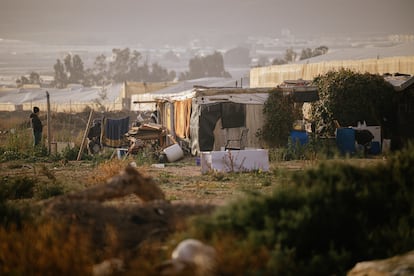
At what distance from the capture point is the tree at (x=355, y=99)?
24531 millimetres

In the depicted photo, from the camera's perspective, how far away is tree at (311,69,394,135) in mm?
24531

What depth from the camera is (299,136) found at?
2388 centimetres

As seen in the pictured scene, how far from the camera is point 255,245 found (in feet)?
28.8

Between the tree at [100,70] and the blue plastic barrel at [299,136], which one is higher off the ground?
the tree at [100,70]

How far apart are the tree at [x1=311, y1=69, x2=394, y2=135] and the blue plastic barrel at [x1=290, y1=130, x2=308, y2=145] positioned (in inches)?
59.5

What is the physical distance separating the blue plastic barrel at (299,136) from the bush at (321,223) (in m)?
13.3

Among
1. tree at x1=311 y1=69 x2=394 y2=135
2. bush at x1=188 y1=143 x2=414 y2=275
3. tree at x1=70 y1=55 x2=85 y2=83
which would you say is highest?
tree at x1=70 y1=55 x2=85 y2=83

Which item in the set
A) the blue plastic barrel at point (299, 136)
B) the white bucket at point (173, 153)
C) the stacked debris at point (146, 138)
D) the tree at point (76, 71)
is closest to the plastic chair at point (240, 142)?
the blue plastic barrel at point (299, 136)

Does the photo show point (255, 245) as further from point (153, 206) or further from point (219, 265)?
point (153, 206)

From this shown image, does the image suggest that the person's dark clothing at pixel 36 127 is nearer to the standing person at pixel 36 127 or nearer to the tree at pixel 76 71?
the standing person at pixel 36 127

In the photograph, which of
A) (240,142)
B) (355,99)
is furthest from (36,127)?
(355,99)

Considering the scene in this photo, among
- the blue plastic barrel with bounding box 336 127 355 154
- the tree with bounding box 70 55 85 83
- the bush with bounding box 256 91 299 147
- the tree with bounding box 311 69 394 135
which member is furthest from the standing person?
the tree with bounding box 70 55 85 83

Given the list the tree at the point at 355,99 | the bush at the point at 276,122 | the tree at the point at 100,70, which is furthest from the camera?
the tree at the point at 100,70

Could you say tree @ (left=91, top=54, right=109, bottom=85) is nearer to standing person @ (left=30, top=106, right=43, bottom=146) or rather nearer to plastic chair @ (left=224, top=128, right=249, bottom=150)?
standing person @ (left=30, top=106, right=43, bottom=146)
